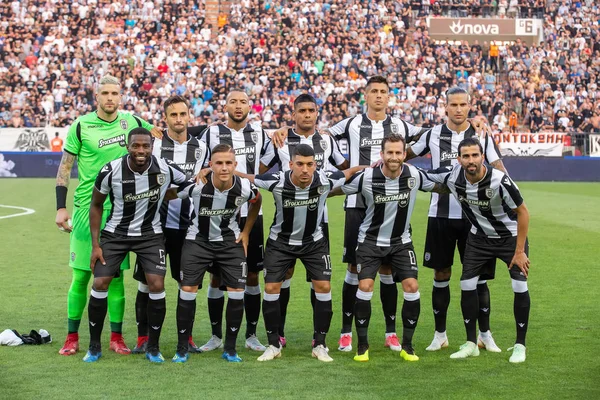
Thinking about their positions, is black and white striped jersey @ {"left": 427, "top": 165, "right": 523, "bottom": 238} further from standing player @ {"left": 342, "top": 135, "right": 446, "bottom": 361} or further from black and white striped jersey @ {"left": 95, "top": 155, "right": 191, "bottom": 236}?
black and white striped jersey @ {"left": 95, "top": 155, "right": 191, "bottom": 236}

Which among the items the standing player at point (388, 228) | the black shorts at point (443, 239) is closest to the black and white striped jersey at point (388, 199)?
the standing player at point (388, 228)

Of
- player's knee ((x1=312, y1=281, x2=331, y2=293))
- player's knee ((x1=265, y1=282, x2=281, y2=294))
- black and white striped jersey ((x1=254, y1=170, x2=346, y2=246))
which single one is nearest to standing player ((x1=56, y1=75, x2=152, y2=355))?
player's knee ((x1=265, y1=282, x2=281, y2=294))

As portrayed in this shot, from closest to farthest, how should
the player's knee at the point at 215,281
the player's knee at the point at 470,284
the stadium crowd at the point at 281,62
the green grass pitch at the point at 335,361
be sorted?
the green grass pitch at the point at 335,361
the player's knee at the point at 470,284
the player's knee at the point at 215,281
the stadium crowd at the point at 281,62

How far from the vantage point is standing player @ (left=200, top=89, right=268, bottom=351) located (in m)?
7.96

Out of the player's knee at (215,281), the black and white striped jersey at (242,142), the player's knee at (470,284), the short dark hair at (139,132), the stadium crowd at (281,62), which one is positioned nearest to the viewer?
the short dark hair at (139,132)

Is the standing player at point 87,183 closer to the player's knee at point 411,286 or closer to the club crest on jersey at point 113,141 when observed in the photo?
the club crest on jersey at point 113,141

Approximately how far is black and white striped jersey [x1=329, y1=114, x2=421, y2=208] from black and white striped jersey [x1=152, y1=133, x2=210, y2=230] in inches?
54.6

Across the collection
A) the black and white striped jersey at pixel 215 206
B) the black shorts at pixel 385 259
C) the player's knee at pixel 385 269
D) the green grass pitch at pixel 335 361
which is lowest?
the green grass pitch at pixel 335 361

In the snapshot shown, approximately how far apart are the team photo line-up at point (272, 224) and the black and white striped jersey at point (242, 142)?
13mm

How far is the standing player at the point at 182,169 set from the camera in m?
7.92

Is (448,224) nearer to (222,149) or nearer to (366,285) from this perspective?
(366,285)

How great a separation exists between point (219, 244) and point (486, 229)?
2.25 m

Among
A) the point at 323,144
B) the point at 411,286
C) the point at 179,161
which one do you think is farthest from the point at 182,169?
the point at 411,286

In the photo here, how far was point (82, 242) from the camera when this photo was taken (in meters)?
7.64
